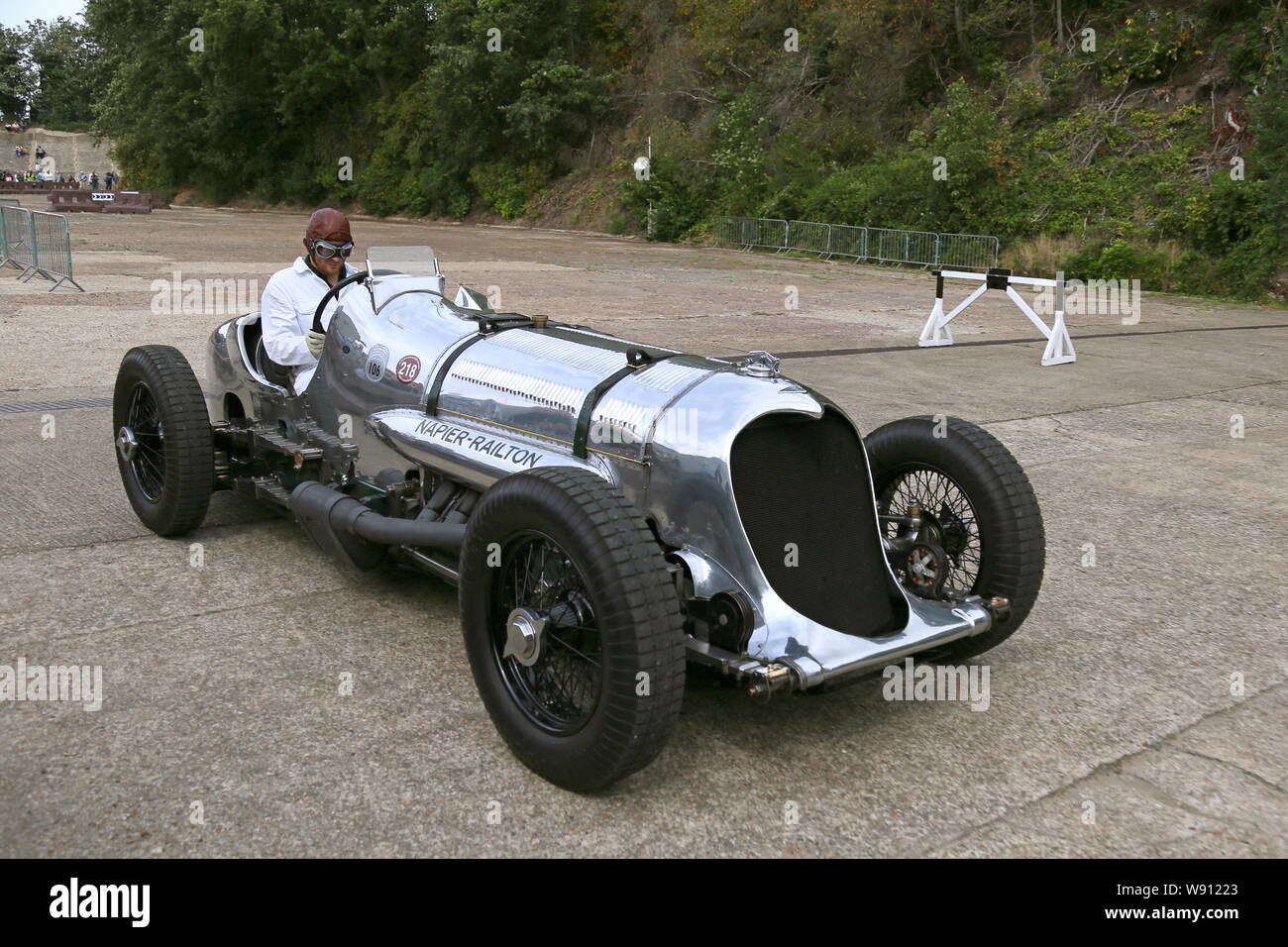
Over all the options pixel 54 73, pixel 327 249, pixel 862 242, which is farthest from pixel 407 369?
pixel 54 73

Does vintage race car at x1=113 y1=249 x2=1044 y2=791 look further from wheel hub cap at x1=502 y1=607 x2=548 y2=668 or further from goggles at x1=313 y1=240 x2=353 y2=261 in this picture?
goggles at x1=313 y1=240 x2=353 y2=261

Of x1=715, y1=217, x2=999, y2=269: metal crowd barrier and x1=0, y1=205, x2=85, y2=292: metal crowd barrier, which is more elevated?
x1=715, y1=217, x2=999, y2=269: metal crowd barrier

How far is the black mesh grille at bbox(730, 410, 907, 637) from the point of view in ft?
10.9

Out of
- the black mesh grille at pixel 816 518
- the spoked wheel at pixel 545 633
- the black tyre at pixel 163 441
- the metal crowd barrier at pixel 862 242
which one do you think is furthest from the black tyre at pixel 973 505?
the metal crowd barrier at pixel 862 242

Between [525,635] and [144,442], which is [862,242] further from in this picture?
[525,635]

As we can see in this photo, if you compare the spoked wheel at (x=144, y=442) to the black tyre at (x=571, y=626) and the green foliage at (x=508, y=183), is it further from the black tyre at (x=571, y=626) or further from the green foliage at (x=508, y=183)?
the green foliage at (x=508, y=183)

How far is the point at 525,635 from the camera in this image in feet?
9.98

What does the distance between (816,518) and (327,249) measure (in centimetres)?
298

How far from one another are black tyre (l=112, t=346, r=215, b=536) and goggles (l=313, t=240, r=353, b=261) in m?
0.80

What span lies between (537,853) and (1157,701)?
2.22 metres

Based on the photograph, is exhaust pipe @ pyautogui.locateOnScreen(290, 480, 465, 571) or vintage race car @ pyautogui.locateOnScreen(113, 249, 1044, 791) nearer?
vintage race car @ pyautogui.locateOnScreen(113, 249, 1044, 791)

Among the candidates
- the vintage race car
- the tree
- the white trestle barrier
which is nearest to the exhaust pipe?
the vintage race car
